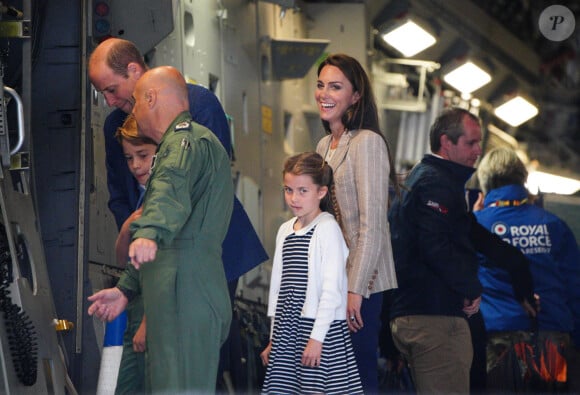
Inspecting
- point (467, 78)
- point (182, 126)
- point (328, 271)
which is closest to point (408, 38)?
point (467, 78)

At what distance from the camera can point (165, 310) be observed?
4.56 meters

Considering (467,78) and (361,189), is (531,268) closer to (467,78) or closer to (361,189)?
(361,189)

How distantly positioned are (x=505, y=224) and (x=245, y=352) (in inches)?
71.6

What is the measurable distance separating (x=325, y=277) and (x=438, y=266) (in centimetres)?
94

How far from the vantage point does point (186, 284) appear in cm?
457

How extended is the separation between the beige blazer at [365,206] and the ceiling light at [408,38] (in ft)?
17.5

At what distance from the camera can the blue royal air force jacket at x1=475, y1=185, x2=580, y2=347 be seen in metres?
7.53

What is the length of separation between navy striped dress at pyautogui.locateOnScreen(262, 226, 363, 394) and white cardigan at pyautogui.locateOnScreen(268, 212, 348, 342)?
3 centimetres

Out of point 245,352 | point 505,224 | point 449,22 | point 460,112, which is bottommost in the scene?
point 245,352

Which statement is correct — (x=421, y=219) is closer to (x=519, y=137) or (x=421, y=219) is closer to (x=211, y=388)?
(x=211, y=388)

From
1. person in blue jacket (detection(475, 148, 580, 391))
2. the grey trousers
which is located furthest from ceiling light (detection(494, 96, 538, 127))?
the grey trousers

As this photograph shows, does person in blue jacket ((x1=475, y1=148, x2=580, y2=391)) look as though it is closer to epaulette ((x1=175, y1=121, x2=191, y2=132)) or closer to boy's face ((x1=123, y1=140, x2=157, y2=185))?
boy's face ((x1=123, y1=140, x2=157, y2=185))

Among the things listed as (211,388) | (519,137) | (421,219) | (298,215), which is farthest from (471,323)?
(519,137)

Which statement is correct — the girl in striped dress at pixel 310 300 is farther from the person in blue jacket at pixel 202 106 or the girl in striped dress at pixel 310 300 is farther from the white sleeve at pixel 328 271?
the person in blue jacket at pixel 202 106
